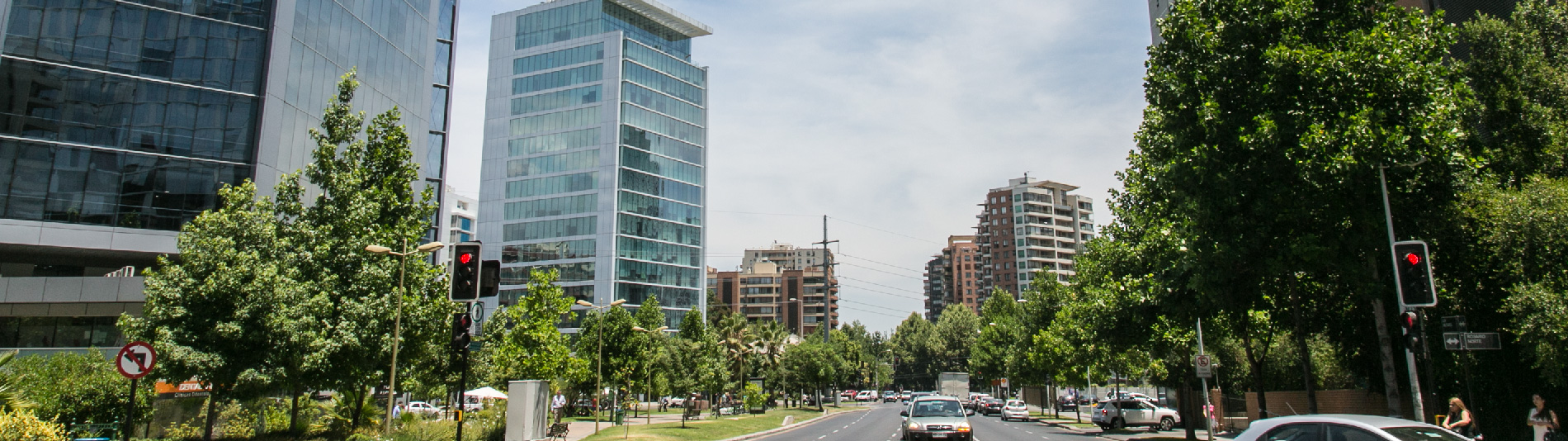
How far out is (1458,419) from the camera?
16.5 metres

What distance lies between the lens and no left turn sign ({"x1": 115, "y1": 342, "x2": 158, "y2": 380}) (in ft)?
47.0

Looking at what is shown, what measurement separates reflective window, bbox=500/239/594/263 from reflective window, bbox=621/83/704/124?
18626 millimetres

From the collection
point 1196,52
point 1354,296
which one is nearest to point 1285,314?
point 1354,296

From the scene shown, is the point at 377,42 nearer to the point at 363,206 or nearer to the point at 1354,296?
the point at 363,206

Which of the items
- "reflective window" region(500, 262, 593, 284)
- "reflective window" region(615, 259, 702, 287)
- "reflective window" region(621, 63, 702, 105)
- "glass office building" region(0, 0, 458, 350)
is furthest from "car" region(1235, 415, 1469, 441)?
"reflective window" region(621, 63, 702, 105)

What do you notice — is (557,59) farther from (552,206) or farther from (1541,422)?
(1541,422)

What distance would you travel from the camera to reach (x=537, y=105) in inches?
4094

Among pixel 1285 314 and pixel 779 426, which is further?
pixel 779 426

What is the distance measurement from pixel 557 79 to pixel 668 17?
55.7 feet

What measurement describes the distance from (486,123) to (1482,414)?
104559 millimetres

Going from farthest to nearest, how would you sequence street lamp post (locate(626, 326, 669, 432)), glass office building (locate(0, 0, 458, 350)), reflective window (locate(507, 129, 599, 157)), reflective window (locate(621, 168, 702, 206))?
reflective window (locate(507, 129, 599, 157)) < reflective window (locate(621, 168, 702, 206)) < street lamp post (locate(626, 326, 669, 432)) < glass office building (locate(0, 0, 458, 350))

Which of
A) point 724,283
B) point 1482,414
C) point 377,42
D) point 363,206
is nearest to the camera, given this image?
point 1482,414

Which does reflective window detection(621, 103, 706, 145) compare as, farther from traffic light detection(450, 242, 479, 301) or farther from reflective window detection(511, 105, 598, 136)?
traffic light detection(450, 242, 479, 301)

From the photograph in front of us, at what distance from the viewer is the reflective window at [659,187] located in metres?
98.9
